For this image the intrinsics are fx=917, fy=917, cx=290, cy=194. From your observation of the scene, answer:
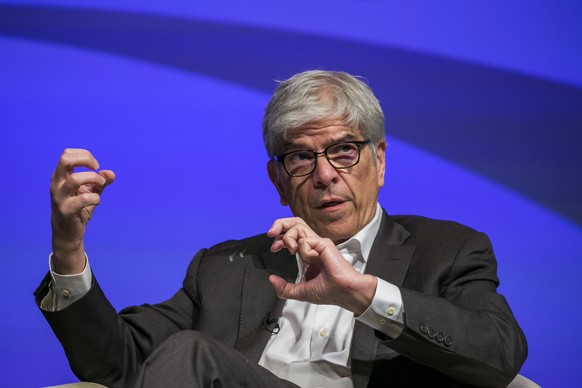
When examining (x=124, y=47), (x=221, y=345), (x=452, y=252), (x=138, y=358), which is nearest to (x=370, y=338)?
(x=452, y=252)

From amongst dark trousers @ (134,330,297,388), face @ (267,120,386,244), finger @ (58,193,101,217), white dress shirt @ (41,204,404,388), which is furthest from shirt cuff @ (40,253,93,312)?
face @ (267,120,386,244)

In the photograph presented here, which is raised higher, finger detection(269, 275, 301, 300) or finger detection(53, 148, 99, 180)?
finger detection(53, 148, 99, 180)

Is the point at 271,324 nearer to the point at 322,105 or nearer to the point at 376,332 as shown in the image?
the point at 376,332

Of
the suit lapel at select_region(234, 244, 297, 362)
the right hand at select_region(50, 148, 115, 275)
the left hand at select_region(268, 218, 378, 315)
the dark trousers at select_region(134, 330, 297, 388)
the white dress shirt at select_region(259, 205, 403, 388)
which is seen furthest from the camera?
the suit lapel at select_region(234, 244, 297, 362)

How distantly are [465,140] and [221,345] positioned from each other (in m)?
1.89

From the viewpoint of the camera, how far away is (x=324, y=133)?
110 inches

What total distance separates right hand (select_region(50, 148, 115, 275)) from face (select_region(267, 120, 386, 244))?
2.28 feet

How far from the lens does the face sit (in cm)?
280

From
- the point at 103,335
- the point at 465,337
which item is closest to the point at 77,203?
the point at 103,335

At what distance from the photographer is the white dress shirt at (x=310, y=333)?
2.50m

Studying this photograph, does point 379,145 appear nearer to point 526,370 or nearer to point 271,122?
point 271,122

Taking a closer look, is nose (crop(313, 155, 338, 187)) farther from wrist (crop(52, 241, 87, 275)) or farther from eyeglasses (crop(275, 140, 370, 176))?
wrist (crop(52, 241, 87, 275))

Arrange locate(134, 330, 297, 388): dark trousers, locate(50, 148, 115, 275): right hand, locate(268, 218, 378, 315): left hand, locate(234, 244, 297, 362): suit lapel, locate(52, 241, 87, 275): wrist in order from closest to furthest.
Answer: locate(134, 330, 297, 388): dark trousers < locate(268, 218, 378, 315): left hand < locate(50, 148, 115, 275): right hand < locate(52, 241, 87, 275): wrist < locate(234, 244, 297, 362): suit lapel

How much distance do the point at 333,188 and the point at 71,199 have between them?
0.84m
